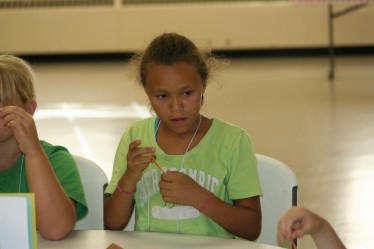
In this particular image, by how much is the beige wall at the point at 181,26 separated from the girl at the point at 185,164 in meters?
7.34

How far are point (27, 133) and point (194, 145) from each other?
0.50 m

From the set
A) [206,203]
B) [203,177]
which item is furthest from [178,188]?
[203,177]

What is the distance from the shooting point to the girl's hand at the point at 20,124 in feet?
5.84

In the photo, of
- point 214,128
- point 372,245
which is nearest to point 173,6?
point 372,245

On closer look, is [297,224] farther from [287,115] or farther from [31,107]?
[287,115]

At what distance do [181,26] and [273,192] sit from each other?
24.8ft

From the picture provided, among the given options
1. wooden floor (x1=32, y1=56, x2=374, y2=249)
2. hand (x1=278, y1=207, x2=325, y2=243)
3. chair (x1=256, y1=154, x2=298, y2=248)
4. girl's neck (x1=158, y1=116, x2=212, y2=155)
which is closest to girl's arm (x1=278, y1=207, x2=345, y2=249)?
hand (x1=278, y1=207, x2=325, y2=243)

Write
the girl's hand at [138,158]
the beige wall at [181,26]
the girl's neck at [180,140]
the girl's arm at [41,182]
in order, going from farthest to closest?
the beige wall at [181,26], the girl's neck at [180,140], the girl's hand at [138,158], the girl's arm at [41,182]

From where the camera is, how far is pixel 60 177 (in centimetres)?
199

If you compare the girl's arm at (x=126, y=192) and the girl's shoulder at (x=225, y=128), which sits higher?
the girl's shoulder at (x=225, y=128)

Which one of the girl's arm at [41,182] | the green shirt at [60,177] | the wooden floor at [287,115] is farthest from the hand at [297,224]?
the wooden floor at [287,115]

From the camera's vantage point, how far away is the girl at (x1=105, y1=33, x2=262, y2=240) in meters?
1.99

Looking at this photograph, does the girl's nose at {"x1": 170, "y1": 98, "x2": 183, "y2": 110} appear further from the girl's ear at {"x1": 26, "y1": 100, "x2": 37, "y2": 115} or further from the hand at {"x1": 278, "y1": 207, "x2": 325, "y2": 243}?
the hand at {"x1": 278, "y1": 207, "x2": 325, "y2": 243}

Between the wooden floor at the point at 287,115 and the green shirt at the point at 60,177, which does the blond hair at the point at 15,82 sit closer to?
the green shirt at the point at 60,177
